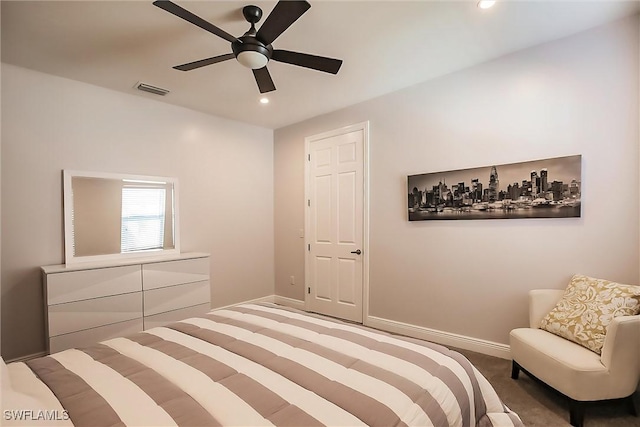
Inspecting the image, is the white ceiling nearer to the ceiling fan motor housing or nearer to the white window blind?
the ceiling fan motor housing

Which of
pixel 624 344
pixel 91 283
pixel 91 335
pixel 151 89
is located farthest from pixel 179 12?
pixel 624 344

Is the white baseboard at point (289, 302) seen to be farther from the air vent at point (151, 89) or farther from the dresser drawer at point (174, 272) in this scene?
the air vent at point (151, 89)

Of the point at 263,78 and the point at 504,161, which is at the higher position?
the point at 263,78

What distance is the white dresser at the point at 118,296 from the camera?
2688 mm

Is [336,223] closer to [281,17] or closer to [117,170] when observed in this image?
[117,170]

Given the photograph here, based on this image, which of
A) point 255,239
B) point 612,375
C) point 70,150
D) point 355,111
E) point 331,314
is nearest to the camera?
point 612,375

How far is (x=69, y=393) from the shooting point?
1176 millimetres

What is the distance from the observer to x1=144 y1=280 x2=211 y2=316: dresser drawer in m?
3.21

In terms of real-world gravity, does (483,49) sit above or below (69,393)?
above

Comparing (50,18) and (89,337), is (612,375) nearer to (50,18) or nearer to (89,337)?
(89,337)

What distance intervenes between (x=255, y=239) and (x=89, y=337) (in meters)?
2.27

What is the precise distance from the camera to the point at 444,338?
3.17 metres

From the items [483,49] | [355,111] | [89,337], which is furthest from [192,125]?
[483,49]

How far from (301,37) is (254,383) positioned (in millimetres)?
2338
